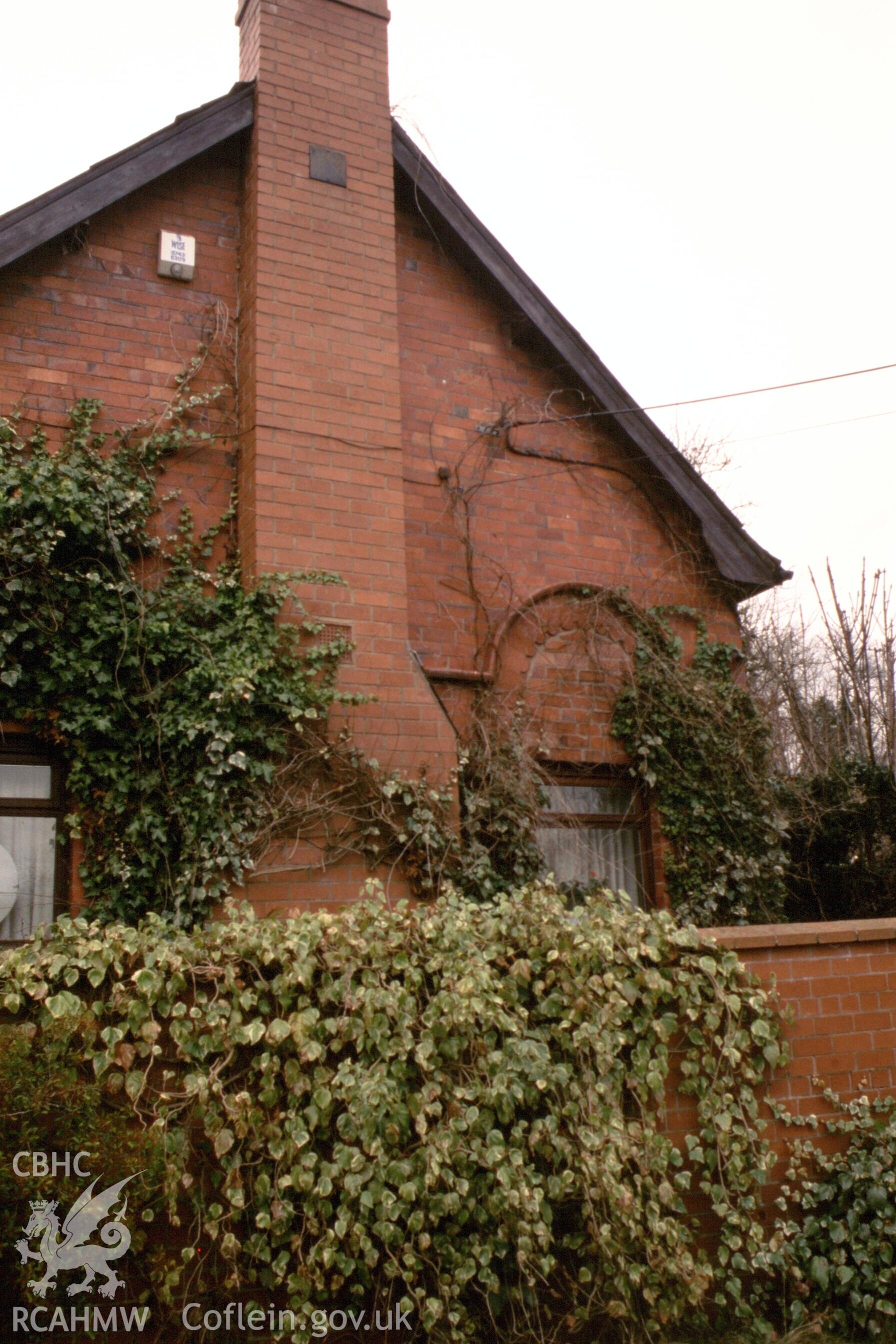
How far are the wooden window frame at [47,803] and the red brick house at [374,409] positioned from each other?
13mm

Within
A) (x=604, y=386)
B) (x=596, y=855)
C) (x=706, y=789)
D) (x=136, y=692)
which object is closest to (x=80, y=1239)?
(x=136, y=692)

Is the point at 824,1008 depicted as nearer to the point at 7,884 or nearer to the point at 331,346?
the point at 7,884

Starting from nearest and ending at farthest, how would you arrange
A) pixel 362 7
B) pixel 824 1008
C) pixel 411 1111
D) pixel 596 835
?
pixel 411 1111, pixel 824 1008, pixel 362 7, pixel 596 835

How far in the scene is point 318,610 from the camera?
20.9 ft

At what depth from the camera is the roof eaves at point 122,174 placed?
6.34m

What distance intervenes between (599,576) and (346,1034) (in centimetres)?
491

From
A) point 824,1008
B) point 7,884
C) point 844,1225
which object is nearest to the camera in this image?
point 844,1225

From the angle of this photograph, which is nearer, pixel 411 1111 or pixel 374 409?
pixel 411 1111

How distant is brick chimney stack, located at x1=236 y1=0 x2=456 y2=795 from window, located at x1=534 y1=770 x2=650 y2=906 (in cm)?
142

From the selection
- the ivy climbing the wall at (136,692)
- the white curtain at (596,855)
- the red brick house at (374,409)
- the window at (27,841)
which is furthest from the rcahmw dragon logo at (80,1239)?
the white curtain at (596,855)

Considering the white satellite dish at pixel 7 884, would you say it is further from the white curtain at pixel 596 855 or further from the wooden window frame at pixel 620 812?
the wooden window frame at pixel 620 812

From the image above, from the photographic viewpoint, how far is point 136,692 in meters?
5.92

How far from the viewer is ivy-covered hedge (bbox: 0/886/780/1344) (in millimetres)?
3711

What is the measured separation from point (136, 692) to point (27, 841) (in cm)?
101
